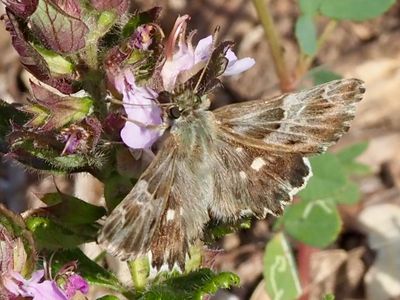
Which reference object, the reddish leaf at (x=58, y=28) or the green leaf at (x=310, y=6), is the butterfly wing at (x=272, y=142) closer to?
the reddish leaf at (x=58, y=28)

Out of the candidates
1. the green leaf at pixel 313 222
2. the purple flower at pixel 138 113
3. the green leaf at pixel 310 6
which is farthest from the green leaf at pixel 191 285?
the green leaf at pixel 310 6

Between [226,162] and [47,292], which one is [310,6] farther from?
[47,292]

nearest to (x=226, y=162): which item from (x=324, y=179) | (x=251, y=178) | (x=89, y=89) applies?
(x=251, y=178)

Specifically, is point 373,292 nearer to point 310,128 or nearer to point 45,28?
point 310,128

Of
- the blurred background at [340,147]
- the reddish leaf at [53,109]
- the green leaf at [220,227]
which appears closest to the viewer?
the reddish leaf at [53,109]

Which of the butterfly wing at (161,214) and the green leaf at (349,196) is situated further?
the green leaf at (349,196)

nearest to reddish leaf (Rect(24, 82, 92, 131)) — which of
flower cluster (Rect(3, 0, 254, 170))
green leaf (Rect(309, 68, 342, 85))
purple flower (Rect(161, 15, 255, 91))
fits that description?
flower cluster (Rect(3, 0, 254, 170))

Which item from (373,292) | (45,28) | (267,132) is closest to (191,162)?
(267,132)

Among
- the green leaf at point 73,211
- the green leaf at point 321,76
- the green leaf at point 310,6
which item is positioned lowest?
the green leaf at point 321,76
